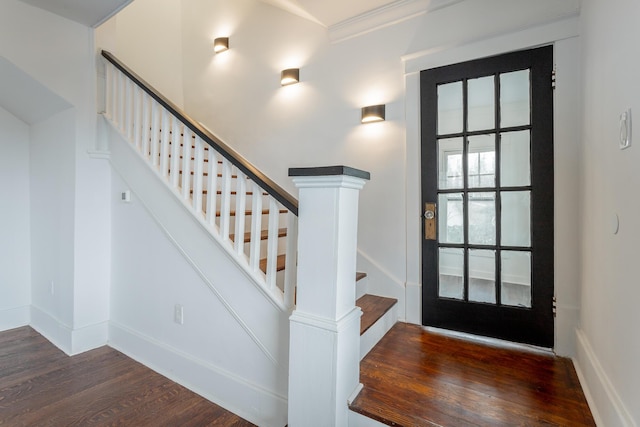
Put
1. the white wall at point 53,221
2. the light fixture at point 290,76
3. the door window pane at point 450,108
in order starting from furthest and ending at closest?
1. the light fixture at point 290,76
2. the white wall at point 53,221
3. the door window pane at point 450,108

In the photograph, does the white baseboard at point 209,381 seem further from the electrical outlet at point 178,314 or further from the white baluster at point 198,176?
the white baluster at point 198,176

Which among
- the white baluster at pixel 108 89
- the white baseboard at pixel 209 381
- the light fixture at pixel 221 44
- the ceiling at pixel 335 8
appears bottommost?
the white baseboard at pixel 209 381

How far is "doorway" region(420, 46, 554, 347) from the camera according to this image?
6.54 ft

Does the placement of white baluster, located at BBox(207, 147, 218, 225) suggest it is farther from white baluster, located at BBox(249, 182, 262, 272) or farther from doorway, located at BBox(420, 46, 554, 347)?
doorway, located at BBox(420, 46, 554, 347)

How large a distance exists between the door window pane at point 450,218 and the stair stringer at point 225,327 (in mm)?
1326

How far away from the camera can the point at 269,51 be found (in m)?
3.18

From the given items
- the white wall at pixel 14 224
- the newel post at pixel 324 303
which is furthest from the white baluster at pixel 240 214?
the white wall at pixel 14 224

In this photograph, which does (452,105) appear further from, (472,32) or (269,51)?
(269,51)

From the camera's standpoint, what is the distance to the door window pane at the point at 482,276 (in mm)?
2154

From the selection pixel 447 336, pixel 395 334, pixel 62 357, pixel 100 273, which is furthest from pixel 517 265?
pixel 62 357

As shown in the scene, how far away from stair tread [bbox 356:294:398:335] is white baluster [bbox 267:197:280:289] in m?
0.64

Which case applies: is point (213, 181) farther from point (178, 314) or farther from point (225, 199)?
point (178, 314)

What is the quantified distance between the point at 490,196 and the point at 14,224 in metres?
4.29

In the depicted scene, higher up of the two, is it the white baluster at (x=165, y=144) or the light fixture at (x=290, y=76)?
the light fixture at (x=290, y=76)
